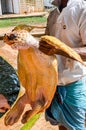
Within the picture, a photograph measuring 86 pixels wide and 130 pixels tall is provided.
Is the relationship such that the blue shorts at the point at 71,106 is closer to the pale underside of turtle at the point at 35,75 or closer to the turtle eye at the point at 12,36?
the pale underside of turtle at the point at 35,75

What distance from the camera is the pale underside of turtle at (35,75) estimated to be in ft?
4.58

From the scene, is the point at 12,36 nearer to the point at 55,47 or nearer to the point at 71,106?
the point at 55,47

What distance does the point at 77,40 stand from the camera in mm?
1937

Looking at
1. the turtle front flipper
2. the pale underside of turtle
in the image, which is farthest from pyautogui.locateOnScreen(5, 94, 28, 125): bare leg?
the turtle front flipper

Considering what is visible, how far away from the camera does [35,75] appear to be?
1.57m

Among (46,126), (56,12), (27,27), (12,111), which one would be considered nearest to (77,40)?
(56,12)

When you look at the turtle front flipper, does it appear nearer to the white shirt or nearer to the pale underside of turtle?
the pale underside of turtle

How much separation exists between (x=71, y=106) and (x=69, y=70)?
28cm

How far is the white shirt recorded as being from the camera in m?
A: 1.85

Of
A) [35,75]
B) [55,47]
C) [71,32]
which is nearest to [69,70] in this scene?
[71,32]

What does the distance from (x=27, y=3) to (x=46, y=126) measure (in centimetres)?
1695

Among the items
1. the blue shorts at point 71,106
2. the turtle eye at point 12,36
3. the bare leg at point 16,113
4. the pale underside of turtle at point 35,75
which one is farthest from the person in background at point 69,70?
the turtle eye at point 12,36

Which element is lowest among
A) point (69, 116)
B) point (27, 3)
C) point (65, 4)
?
point (27, 3)

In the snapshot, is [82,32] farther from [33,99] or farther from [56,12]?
[33,99]
